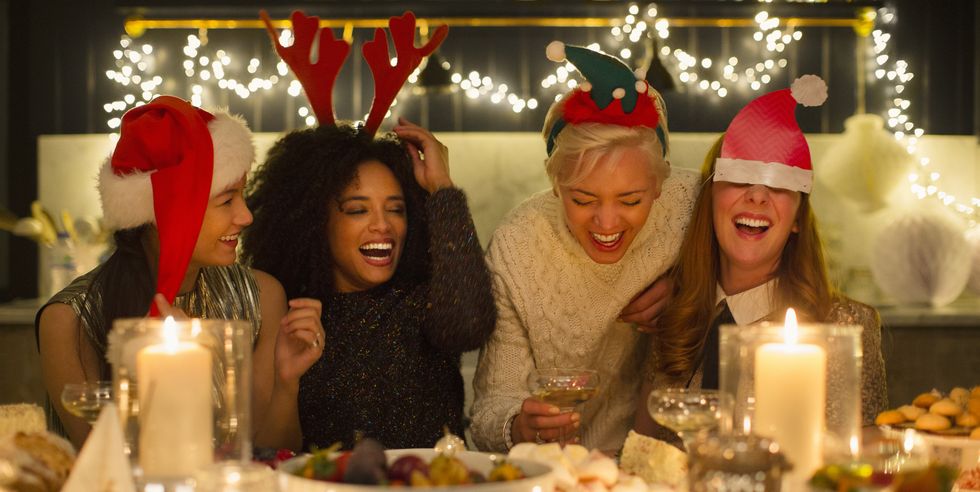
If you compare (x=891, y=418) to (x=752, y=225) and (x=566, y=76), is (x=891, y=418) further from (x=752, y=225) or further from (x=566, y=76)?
(x=566, y=76)

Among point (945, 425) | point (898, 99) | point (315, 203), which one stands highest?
point (898, 99)

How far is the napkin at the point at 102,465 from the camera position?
113cm

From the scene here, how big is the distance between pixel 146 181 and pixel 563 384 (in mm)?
843

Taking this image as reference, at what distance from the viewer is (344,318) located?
222cm

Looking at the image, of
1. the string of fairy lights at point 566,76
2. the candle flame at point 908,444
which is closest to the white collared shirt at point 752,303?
the candle flame at point 908,444

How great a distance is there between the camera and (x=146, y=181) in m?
1.93

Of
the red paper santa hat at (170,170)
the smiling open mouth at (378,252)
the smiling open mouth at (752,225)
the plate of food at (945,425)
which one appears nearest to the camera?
the plate of food at (945,425)

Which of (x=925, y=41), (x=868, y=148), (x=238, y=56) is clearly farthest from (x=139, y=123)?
(x=925, y=41)

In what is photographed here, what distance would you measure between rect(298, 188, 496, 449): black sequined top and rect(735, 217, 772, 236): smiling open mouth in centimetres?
51

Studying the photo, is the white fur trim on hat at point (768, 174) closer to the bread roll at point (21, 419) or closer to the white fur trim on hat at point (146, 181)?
the white fur trim on hat at point (146, 181)

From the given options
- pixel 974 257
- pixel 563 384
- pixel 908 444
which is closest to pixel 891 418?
pixel 908 444

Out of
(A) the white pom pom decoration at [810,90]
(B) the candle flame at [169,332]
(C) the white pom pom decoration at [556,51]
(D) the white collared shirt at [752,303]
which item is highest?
(C) the white pom pom decoration at [556,51]

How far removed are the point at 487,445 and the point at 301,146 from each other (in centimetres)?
76

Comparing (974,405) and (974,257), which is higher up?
(974,257)
